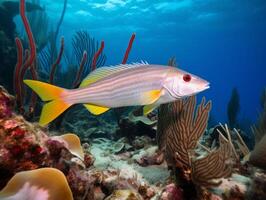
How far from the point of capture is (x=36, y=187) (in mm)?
1822

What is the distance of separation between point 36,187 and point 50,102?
115 cm

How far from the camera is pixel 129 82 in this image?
2863 millimetres

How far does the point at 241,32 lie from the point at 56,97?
46976mm

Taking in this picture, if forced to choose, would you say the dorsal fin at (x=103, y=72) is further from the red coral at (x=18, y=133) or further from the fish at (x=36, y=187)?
the fish at (x=36, y=187)

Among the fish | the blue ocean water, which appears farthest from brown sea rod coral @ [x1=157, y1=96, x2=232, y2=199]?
the blue ocean water

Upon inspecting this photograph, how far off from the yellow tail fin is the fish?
954 millimetres

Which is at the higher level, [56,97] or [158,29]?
[158,29]

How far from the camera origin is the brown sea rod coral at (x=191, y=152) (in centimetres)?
330

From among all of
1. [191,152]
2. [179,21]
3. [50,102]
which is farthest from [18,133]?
[179,21]

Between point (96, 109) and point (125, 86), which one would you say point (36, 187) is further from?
point (125, 86)

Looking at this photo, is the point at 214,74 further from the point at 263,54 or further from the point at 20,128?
the point at 20,128

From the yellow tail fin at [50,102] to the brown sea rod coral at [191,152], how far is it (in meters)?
1.59

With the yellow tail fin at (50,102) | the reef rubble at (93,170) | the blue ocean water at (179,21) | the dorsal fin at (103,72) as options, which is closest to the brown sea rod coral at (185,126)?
the reef rubble at (93,170)

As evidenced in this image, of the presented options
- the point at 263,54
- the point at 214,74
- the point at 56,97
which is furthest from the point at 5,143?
the point at 214,74
